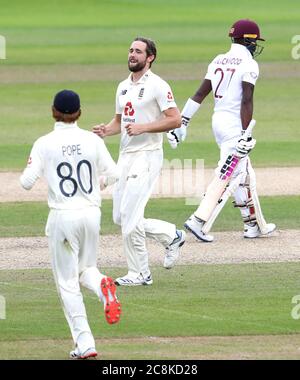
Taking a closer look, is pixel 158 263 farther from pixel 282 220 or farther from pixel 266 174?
pixel 266 174

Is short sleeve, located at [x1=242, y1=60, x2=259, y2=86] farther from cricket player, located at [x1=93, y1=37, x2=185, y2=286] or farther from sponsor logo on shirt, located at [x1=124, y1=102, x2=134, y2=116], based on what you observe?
sponsor logo on shirt, located at [x1=124, y1=102, x2=134, y2=116]

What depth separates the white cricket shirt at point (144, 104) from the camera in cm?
1161

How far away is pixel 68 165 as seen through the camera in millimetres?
9227

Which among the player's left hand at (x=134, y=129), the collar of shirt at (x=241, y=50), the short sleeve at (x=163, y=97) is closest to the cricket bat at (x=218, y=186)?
the collar of shirt at (x=241, y=50)

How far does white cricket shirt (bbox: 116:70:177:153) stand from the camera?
1161 centimetres

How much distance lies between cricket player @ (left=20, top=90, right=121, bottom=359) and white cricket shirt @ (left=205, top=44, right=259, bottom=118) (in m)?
4.53

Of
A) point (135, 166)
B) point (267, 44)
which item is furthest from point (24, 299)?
point (267, 44)

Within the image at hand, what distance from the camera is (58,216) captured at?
9.28m

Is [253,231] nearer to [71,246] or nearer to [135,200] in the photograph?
[135,200]

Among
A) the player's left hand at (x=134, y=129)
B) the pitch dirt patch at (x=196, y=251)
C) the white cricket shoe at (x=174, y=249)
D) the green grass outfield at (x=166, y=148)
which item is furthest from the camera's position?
the pitch dirt patch at (x=196, y=251)

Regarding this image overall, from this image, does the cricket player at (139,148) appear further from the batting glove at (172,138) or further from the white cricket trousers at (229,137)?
the white cricket trousers at (229,137)

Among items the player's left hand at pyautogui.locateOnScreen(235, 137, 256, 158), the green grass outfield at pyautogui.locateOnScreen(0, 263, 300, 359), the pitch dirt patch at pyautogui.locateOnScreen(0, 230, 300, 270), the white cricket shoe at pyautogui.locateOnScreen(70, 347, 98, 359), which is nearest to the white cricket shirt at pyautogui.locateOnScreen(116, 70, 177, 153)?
the green grass outfield at pyautogui.locateOnScreen(0, 263, 300, 359)

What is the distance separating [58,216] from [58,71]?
75.2 ft

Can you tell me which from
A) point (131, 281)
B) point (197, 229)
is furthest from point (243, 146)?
point (131, 281)
